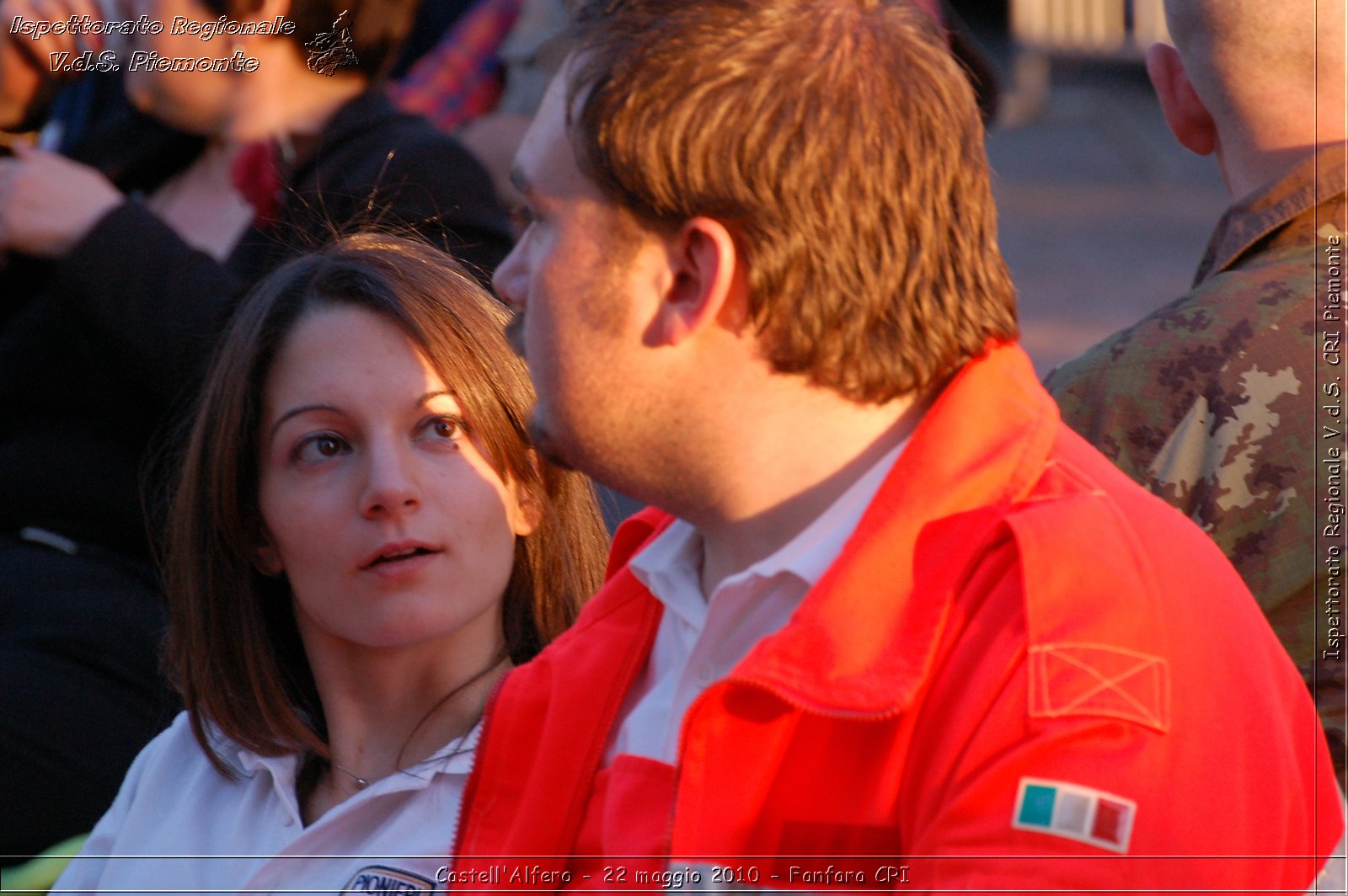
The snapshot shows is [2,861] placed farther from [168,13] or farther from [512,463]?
[168,13]

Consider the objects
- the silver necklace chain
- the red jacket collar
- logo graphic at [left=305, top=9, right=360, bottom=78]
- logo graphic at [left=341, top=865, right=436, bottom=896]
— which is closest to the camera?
the red jacket collar

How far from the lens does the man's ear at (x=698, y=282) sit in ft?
4.27

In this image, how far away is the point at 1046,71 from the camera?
12203 millimetres

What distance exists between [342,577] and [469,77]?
310cm

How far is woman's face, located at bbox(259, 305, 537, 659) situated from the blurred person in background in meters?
0.41

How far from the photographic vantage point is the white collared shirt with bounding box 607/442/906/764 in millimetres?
1302

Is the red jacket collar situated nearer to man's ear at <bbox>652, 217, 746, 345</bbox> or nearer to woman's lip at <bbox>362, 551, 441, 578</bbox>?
man's ear at <bbox>652, 217, 746, 345</bbox>

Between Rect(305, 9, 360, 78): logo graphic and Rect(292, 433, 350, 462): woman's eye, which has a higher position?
Rect(305, 9, 360, 78): logo graphic

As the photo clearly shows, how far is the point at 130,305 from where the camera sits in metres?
2.82

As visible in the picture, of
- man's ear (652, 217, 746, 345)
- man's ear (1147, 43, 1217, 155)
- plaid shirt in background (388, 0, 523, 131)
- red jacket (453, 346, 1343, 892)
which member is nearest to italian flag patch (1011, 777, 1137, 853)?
red jacket (453, 346, 1343, 892)

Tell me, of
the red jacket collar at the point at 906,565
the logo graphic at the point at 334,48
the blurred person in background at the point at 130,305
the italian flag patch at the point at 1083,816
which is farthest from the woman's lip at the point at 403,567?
the logo graphic at the point at 334,48

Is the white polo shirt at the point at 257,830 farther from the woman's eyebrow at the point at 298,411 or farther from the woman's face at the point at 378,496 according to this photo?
the woman's eyebrow at the point at 298,411

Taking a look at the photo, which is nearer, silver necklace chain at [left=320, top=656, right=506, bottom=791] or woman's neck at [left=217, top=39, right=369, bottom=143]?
silver necklace chain at [left=320, top=656, right=506, bottom=791]

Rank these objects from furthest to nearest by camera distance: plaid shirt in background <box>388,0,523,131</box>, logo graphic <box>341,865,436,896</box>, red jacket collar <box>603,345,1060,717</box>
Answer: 1. plaid shirt in background <box>388,0,523,131</box>
2. logo graphic <box>341,865,436,896</box>
3. red jacket collar <box>603,345,1060,717</box>
